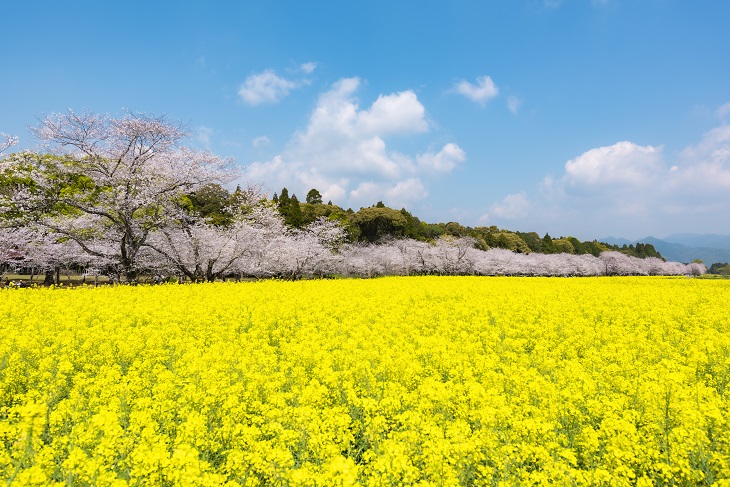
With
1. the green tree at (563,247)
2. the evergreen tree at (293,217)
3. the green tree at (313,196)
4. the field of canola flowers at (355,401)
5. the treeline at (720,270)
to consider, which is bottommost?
the treeline at (720,270)

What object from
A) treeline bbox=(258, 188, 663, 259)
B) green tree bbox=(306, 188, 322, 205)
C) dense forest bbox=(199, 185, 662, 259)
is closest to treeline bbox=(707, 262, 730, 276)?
dense forest bbox=(199, 185, 662, 259)

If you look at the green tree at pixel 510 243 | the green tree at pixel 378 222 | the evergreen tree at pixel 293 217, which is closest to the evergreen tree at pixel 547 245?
the green tree at pixel 510 243

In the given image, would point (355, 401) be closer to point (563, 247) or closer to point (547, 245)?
point (547, 245)

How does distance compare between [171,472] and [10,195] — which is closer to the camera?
[171,472]

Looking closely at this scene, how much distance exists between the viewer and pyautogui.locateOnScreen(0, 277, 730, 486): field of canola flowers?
3793 millimetres

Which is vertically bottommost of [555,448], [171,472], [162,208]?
[555,448]

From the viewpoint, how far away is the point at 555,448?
4.39 m

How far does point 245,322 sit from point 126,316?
3.39m

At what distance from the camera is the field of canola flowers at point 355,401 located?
3793 millimetres

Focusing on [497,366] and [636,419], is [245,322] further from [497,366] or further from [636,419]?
[636,419]

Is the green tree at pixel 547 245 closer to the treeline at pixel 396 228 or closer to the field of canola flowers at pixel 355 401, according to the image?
the treeline at pixel 396 228

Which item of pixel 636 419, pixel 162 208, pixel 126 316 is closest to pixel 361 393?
pixel 636 419

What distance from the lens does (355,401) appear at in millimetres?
5176

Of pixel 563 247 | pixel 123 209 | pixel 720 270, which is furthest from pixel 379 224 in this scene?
pixel 720 270
